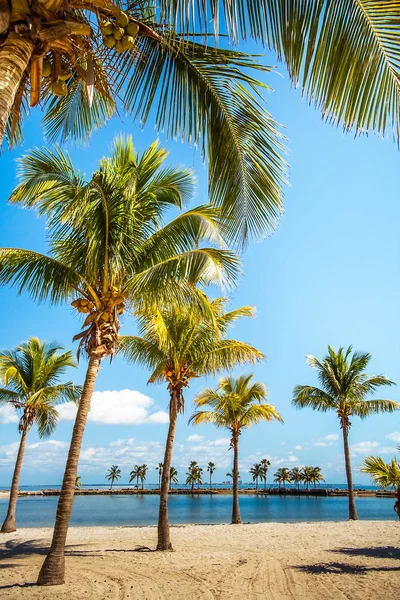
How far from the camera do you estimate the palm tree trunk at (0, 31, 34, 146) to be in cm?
252

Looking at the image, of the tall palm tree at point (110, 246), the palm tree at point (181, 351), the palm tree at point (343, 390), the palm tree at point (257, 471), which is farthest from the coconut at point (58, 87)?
the palm tree at point (257, 471)

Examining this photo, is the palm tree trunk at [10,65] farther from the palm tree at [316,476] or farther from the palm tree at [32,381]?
the palm tree at [316,476]

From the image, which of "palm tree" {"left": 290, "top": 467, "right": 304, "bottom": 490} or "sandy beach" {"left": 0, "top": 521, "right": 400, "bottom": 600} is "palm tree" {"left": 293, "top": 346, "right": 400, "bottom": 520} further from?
"palm tree" {"left": 290, "top": 467, "right": 304, "bottom": 490}

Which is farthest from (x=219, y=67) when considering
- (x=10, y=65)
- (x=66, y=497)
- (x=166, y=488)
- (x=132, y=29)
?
(x=166, y=488)

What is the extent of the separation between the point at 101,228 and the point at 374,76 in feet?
20.8

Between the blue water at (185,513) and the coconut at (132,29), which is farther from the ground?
the coconut at (132,29)

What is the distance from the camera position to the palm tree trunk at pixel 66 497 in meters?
6.73

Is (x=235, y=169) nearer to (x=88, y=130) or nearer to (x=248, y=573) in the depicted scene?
(x=88, y=130)

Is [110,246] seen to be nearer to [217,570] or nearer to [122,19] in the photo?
[122,19]

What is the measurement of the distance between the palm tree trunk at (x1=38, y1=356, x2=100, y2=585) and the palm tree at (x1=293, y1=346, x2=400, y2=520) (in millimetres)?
18710

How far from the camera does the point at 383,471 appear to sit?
1035cm

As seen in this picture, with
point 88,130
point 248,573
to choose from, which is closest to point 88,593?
point 248,573

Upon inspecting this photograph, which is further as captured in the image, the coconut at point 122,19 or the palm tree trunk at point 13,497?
the palm tree trunk at point 13,497

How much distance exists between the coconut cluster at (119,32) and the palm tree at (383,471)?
10311 mm
